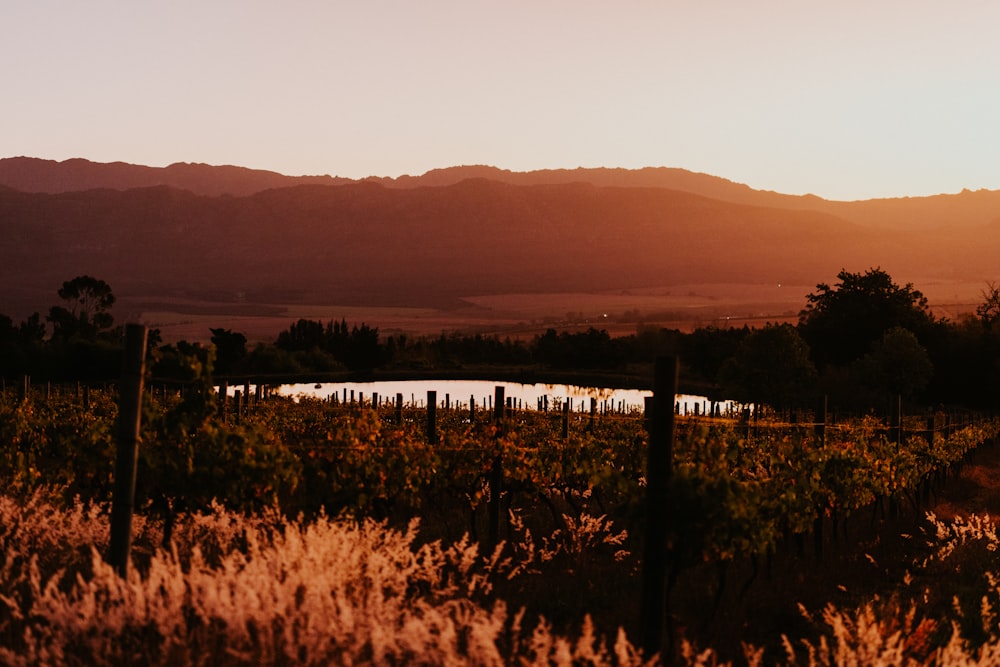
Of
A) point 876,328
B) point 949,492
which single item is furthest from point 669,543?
point 876,328

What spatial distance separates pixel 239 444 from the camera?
10.5 meters

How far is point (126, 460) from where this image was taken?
26.5 feet

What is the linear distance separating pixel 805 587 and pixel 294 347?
98.9 m

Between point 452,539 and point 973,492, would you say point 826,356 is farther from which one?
point 452,539

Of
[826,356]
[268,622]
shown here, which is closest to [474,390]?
[826,356]

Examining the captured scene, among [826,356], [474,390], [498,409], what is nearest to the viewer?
[498,409]

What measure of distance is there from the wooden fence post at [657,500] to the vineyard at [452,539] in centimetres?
11

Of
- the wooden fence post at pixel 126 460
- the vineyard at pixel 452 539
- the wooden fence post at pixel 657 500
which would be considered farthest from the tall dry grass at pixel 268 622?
the wooden fence post at pixel 657 500

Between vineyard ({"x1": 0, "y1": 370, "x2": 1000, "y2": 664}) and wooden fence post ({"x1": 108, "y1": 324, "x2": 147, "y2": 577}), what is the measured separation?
0.37 meters

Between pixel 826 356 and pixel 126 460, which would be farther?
pixel 826 356

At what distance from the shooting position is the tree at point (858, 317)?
75.7 meters

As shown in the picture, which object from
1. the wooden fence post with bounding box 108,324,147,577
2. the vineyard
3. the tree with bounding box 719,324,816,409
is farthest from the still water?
the wooden fence post with bounding box 108,324,147,577

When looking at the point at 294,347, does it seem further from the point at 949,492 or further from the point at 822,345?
the point at 949,492

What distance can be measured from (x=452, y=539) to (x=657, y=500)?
6848mm
